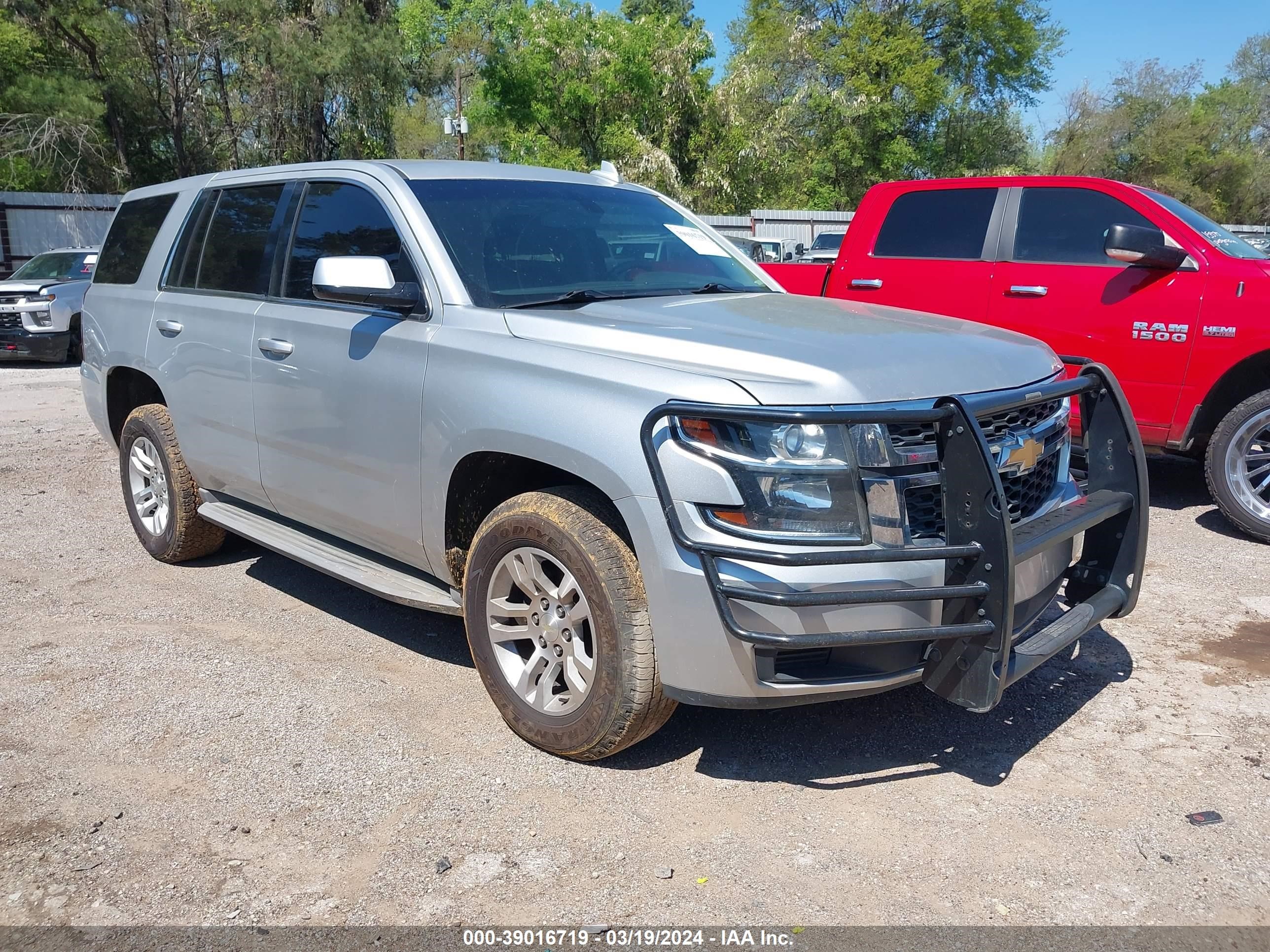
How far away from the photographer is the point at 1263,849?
9.50 feet

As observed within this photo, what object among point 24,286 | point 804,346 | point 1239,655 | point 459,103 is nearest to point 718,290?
point 804,346

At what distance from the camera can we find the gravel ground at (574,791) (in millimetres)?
2705

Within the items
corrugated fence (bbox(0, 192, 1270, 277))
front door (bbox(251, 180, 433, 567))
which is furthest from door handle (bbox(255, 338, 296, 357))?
corrugated fence (bbox(0, 192, 1270, 277))

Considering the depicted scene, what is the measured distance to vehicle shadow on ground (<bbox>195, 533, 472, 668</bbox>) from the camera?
4.48 metres

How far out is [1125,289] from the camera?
6.24m

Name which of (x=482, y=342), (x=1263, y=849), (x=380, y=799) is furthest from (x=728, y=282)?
(x=1263, y=849)

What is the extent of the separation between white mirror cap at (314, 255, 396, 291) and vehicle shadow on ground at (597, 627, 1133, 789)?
1771mm

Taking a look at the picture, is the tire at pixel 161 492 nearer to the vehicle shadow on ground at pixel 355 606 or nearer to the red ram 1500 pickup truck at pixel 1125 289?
the vehicle shadow on ground at pixel 355 606

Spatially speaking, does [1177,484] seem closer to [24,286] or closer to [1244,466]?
[1244,466]

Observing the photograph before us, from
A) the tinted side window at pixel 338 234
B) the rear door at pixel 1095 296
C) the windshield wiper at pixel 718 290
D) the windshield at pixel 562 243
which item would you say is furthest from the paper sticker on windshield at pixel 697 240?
the rear door at pixel 1095 296

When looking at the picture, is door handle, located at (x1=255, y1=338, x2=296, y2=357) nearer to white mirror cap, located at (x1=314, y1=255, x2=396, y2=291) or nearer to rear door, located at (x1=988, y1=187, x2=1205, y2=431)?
white mirror cap, located at (x1=314, y1=255, x2=396, y2=291)

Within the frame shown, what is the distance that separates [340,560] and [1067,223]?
4968mm

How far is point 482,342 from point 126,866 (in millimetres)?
1846

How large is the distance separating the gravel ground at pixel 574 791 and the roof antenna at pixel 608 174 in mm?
2154
